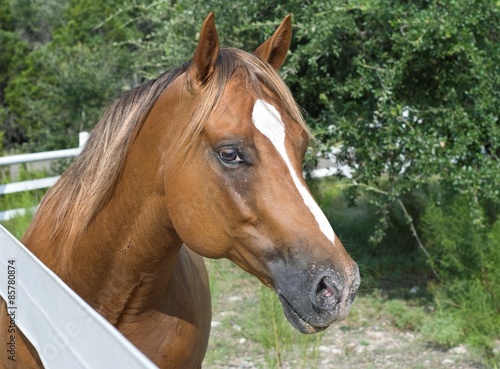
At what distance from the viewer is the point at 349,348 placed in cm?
502

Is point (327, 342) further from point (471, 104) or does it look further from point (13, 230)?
point (13, 230)

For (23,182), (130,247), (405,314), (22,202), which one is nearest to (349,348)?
(405,314)

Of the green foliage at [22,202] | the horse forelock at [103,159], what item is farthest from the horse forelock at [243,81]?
the green foliage at [22,202]

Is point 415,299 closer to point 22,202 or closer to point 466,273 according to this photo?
point 466,273

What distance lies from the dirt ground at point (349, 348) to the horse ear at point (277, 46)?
2.23m

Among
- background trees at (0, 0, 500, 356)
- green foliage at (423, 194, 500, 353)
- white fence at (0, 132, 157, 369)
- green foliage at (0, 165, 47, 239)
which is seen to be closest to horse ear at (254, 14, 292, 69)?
white fence at (0, 132, 157, 369)

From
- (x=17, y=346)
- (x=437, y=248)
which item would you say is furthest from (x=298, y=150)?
(x=437, y=248)

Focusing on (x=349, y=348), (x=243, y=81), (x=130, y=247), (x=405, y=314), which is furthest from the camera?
(x=405, y=314)

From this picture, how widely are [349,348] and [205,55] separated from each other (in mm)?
3411

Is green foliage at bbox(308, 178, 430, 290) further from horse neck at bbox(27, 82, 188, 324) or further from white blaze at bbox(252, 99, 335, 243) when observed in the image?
white blaze at bbox(252, 99, 335, 243)

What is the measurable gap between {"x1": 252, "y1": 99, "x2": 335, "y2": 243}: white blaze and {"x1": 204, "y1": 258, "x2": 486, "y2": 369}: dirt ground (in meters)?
2.38

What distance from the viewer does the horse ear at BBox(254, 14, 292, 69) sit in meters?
2.43

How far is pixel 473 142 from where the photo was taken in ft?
17.3

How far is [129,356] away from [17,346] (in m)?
1.22
